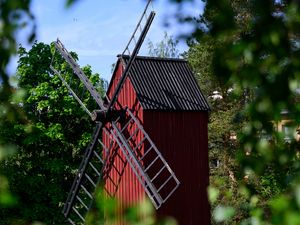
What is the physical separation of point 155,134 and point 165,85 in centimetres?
149

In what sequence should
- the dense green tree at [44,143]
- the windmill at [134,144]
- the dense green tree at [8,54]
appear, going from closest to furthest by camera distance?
the dense green tree at [8,54], the windmill at [134,144], the dense green tree at [44,143]

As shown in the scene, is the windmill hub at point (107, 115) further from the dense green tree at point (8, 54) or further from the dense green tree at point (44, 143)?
the dense green tree at point (8, 54)

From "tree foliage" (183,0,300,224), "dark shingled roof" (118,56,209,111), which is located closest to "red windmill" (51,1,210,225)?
"dark shingled roof" (118,56,209,111)

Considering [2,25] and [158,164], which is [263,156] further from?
[158,164]

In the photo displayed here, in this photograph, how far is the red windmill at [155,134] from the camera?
16.9 meters

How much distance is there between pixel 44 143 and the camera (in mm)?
27234

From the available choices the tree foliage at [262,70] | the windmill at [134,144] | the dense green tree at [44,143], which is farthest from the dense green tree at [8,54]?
the dense green tree at [44,143]

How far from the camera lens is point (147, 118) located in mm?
16969

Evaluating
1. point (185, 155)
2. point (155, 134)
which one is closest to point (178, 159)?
point (185, 155)

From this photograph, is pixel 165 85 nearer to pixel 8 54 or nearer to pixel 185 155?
pixel 185 155

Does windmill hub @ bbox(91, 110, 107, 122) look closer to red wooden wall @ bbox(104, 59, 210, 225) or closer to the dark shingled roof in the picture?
red wooden wall @ bbox(104, 59, 210, 225)

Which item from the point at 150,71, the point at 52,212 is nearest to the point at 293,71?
the point at 150,71

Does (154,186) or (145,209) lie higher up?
(154,186)

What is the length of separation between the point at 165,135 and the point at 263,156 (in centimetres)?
1423
